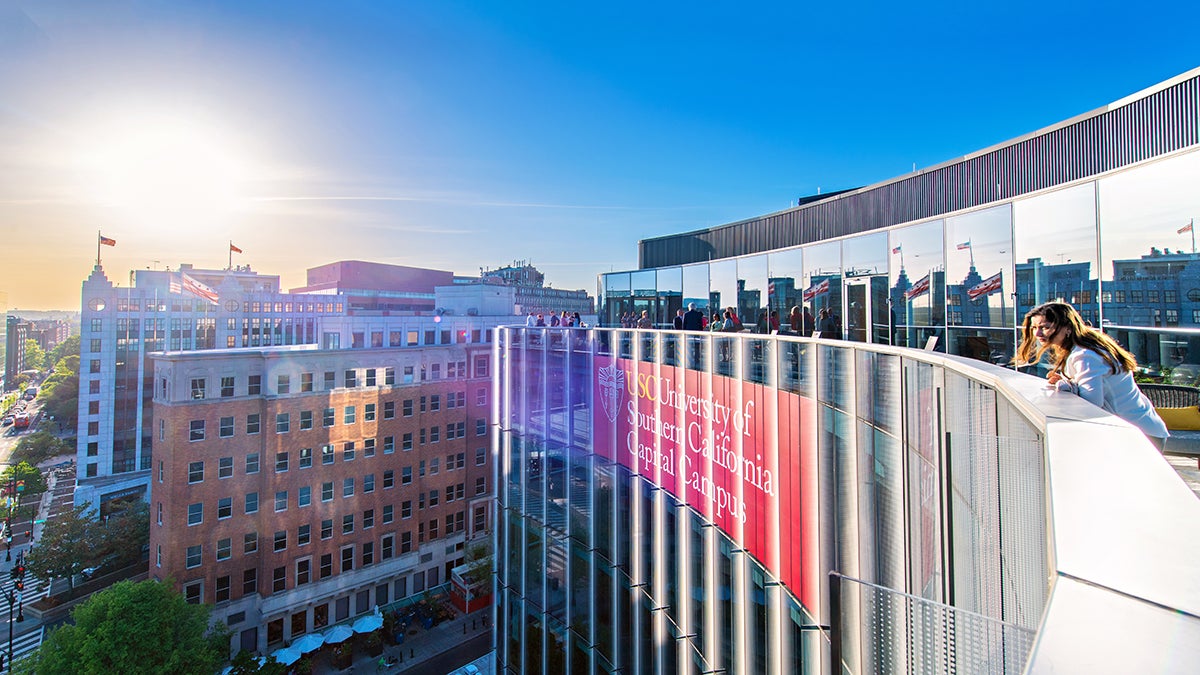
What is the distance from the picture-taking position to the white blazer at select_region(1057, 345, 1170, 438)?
371 centimetres

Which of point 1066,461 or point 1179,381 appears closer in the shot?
point 1066,461

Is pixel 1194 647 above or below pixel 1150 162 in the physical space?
below

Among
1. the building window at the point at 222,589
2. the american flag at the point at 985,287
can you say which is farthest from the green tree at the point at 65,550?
the american flag at the point at 985,287

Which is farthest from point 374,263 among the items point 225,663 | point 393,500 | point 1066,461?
point 1066,461

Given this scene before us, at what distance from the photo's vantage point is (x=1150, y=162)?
902cm

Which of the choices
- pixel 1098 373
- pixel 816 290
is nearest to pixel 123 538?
pixel 816 290

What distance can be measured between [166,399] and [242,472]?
6.20 metres

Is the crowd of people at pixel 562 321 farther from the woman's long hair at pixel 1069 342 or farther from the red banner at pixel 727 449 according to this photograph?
the woman's long hair at pixel 1069 342

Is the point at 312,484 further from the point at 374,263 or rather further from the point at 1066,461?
the point at 374,263

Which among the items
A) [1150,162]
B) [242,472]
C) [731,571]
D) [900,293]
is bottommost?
[242,472]

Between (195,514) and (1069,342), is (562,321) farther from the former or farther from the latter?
(195,514)

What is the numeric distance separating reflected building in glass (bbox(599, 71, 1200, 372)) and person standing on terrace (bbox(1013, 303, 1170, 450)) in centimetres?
691

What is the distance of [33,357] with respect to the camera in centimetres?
15350

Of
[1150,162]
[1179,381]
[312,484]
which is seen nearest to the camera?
[1179,381]
